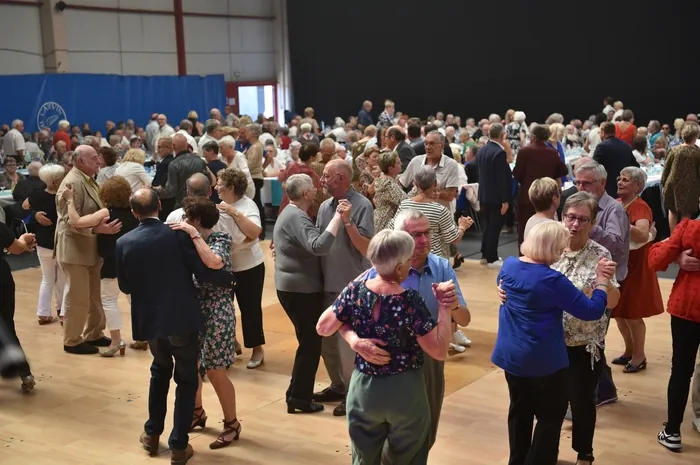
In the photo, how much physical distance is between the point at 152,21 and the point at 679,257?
1811 cm

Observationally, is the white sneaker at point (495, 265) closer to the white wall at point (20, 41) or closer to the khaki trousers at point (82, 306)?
the khaki trousers at point (82, 306)

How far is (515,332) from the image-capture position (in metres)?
3.54

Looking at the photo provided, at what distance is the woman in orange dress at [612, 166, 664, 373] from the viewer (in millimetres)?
4871

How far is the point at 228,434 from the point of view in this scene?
15.1ft

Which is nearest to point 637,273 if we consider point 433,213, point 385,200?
point 433,213

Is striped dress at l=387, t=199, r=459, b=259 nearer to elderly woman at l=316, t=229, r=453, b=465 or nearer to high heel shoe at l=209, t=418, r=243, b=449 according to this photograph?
high heel shoe at l=209, t=418, r=243, b=449

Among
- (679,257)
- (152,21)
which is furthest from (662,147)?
(152,21)

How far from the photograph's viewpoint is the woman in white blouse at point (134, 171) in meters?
7.30

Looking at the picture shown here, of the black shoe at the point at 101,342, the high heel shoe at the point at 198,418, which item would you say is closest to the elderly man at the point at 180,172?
the black shoe at the point at 101,342

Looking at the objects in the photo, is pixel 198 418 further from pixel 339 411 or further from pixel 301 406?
pixel 339 411

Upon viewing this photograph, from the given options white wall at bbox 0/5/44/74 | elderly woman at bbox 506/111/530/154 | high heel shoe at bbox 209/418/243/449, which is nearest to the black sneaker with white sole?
high heel shoe at bbox 209/418/243/449

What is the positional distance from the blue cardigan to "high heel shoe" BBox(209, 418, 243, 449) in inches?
66.6

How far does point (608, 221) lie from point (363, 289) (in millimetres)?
1861

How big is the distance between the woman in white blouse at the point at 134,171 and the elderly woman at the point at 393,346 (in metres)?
4.60
